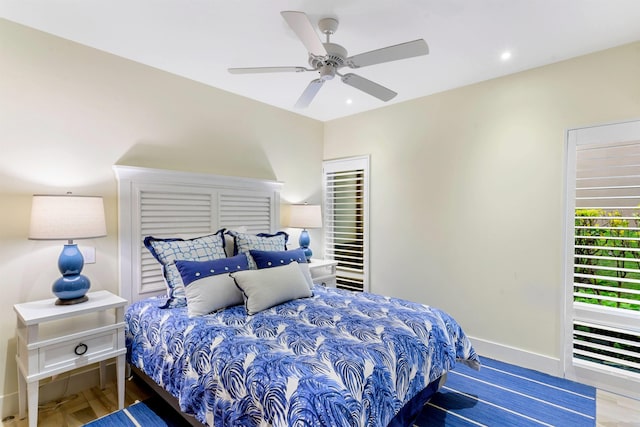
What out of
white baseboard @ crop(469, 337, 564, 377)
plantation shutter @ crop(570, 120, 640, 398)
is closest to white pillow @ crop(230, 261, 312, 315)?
white baseboard @ crop(469, 337, 564, 377)

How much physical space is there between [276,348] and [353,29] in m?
2.13

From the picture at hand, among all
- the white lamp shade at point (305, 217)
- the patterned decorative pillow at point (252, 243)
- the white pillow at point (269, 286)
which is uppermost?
the white lamp shade at point (305, 217)

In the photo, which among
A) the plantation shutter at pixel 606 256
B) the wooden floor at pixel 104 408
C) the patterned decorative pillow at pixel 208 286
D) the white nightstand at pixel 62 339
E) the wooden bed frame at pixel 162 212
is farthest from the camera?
the wooden bed frame at pixel 162 212

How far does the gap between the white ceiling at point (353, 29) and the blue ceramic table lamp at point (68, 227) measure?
1.23 m

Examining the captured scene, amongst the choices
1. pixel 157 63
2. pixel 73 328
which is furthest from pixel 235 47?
pixel 73 328

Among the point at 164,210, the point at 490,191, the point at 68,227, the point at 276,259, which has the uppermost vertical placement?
the point at 490,191

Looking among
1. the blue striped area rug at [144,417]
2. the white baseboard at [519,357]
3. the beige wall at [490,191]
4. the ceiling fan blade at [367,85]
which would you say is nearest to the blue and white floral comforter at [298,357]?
the blue striped area rug at [144,417]

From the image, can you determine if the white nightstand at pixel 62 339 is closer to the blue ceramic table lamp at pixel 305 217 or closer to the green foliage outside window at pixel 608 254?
the blue ceramic table lamp at pixel 305 217

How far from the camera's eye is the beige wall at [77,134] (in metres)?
2.25

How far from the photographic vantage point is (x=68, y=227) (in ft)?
6.92

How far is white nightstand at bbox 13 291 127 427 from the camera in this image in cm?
193

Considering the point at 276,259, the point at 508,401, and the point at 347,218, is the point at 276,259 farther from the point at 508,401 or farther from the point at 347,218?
the point at 508,401

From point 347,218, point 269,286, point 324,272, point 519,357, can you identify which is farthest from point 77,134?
point 519,357

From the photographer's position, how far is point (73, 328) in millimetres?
2135
